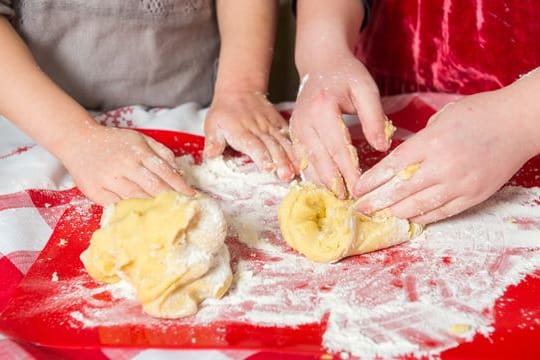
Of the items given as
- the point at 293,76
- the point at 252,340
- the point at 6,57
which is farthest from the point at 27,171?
the point at 293,76

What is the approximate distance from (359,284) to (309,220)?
121 millimetres

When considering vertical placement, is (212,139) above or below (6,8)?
below

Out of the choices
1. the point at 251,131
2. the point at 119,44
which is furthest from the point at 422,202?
the point at 119,44

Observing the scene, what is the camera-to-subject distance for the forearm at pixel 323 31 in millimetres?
1188

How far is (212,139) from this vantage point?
119 cm

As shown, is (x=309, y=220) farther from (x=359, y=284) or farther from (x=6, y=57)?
(x=6, y=57)

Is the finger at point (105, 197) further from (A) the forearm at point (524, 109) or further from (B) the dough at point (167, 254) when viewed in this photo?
(A) the forearm at point (524, 109)

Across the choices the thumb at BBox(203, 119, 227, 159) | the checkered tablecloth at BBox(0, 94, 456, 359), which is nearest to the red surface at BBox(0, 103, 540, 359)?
the checkered tablecloth at BBox(0, 94, 456, 359)

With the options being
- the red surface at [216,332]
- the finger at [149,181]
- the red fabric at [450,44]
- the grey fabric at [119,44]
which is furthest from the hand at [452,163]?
the grey fabric at [119,44]

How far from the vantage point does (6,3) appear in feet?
4.18

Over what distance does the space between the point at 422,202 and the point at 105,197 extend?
432mm

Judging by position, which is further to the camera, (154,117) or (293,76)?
(293,76)

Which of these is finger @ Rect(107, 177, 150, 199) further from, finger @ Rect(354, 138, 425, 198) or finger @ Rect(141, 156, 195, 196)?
finger @ Rect(354, 138, 425, 198)

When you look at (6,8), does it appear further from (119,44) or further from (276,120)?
(276,120)
